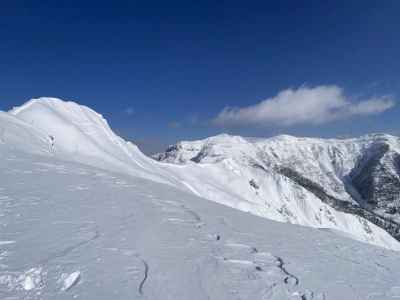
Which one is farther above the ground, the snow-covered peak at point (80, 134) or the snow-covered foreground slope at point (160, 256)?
the snow-covered peak at point (80, 134)

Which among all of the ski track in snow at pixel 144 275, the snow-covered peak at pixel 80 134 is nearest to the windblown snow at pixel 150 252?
the ski track in snow at pixel 144 275

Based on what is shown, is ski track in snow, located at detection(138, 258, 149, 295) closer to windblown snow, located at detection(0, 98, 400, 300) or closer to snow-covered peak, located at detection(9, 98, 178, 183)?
windblown snow, located at detection(0, 98, 400, 300)

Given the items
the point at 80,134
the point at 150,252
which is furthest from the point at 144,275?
the point at 80,134

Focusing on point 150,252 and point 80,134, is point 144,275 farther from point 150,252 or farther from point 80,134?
point 80,134

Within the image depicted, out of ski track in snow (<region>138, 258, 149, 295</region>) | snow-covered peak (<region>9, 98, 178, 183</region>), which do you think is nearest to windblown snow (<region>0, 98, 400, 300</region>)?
ski track in snow (<region>138, 258, 149, 295</region>)

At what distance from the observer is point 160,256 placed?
6.24 metres

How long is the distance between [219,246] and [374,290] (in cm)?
288

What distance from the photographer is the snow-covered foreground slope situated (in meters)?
4.98

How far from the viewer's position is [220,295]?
16.2 feet

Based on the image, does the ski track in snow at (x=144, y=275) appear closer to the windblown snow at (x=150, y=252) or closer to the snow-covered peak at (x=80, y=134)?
the windblown snow at (x=150, y=252)

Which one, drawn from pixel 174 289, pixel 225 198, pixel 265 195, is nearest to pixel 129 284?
pixel 174 289

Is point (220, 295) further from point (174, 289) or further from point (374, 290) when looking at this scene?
point (374, 290)

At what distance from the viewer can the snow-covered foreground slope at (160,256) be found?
16.3 ft

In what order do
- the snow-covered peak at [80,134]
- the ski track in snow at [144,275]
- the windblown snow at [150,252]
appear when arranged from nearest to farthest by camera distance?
1. the ski track in snow at [144,275]
2. the windblown snow at [150,252]
3. the snow-covered peak at [80,134]
